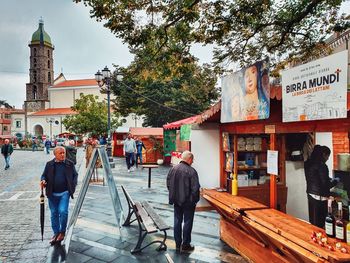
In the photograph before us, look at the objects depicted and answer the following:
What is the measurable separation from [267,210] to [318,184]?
105 cm

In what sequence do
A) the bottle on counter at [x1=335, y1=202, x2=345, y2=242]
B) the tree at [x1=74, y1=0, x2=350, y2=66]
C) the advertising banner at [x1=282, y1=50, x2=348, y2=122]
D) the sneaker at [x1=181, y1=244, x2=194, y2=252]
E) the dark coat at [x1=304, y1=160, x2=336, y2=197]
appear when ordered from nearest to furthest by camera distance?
the advertising banner at [x1=282, y1=50, x2=348, y2=122]
the bottle on counter at [x1=335, y1=202, x2=345, y2=242]
the dark coat at [x1=304, y1=160, x2=336, y2=197]
the sneaker at [x1=181, y1=244, x2=194, y2=252]
the tree at [x1=74, y1=0, x2=350, y2=66]

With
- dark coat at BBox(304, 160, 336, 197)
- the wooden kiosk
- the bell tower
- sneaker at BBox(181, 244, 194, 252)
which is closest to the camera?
the wooden kiosk

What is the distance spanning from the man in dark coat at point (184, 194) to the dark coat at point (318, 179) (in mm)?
1920

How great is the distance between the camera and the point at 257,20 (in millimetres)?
9570

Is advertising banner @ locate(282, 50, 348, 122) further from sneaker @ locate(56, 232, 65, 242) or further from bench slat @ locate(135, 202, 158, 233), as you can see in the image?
sneaker @ locate(56, 232, 65, 242)

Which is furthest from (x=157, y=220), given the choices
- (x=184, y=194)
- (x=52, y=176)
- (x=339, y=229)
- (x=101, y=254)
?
(x=339, y=229)

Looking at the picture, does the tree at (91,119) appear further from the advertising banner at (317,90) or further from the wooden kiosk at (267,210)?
the advertising banner at (317,90)

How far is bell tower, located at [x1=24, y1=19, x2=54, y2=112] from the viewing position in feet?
248

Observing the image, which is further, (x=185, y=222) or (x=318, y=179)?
(x=185, y=222)

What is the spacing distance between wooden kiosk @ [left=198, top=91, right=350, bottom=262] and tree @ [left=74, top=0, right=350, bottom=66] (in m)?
3.99

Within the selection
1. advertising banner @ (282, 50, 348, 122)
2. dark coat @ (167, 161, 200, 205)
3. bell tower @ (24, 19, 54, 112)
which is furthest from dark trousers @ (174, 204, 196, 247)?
bell tower @ (24, 19, 54, 112)

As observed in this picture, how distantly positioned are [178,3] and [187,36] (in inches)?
44.8

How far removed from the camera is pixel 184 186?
16.5 ft

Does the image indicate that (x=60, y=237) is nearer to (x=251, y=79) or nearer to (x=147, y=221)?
(x=147, y=221)
